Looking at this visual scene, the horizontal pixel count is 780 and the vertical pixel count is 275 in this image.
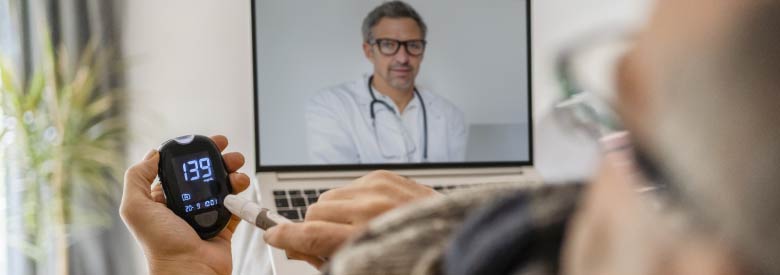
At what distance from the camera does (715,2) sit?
147mm

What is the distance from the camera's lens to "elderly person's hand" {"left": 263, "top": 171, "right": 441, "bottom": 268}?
1.32ft

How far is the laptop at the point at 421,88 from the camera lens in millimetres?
1897

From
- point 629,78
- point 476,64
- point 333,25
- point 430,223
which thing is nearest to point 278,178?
point 333,25

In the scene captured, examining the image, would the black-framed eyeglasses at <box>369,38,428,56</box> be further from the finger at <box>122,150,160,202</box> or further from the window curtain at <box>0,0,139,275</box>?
the finger at <box>122,150,160,202</box>

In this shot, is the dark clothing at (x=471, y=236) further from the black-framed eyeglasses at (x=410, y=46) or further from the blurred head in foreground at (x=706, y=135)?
the black-framed eyeglasses at (x=410, y=46)

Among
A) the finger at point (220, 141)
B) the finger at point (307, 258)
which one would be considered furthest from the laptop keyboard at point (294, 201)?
the finger at point (307, 258)

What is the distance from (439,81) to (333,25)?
0.87 feet

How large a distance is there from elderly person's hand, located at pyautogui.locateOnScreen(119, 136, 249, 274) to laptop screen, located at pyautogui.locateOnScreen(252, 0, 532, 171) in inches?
36.2

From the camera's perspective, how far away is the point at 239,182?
92 centimetres

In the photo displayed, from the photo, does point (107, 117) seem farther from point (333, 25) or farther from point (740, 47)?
point (740, 47)

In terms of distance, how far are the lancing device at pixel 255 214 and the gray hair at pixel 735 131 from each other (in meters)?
0.41

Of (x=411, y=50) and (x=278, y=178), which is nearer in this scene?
(x=278, y=178)

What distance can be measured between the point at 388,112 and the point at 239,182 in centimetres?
110

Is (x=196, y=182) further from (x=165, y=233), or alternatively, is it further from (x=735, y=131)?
(x=735, y=131)
